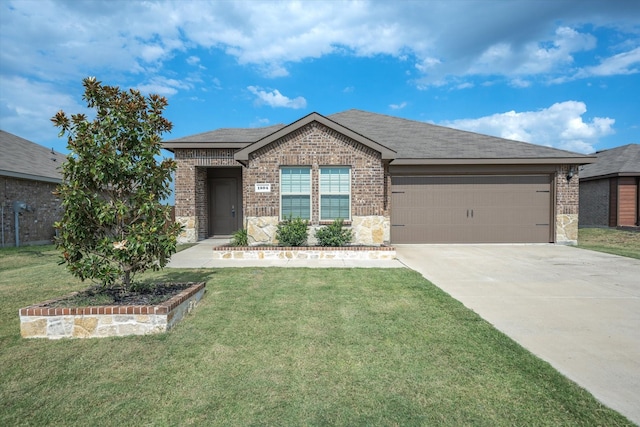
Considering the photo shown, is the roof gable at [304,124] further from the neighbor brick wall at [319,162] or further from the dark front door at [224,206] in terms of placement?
the dark front door at [224,206]

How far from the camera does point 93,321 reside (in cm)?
408

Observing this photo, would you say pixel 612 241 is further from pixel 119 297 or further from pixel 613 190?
pixel 119 297

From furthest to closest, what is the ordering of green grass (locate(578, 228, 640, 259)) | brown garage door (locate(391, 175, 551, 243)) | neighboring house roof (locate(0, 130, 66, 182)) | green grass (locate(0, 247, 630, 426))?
neighboring house roof (locate(0, 130, 66, 182)) → brown garage door (locate(391, 175, 551, 243)) → green grass (locate(578, 228, 640, 259)) → green grass (locate(0, 247, 630, 426))

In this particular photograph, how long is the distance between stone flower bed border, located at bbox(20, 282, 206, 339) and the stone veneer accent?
13.4m

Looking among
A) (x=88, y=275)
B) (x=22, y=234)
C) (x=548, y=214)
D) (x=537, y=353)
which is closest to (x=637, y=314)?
(x=537, y=353)

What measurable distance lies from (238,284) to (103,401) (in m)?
3.72

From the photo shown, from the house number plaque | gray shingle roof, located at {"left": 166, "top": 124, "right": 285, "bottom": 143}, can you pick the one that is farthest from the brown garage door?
gray shingle roof, located at {"left": 166, "top": 124, "right": 285, "bottom": 143}

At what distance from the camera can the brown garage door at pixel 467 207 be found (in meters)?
12.5

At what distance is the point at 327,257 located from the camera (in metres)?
9.27

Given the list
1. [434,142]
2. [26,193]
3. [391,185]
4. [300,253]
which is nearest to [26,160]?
[26,193]

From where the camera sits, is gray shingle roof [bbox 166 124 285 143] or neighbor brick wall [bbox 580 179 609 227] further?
neighbor brick wall [bbox 580 179 609 227]

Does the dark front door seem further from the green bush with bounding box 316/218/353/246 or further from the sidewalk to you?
the green bush with bounding box 316/218/353/246

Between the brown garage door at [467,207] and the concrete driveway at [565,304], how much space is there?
221 centimetres

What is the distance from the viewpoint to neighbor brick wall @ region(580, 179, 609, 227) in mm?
17906
